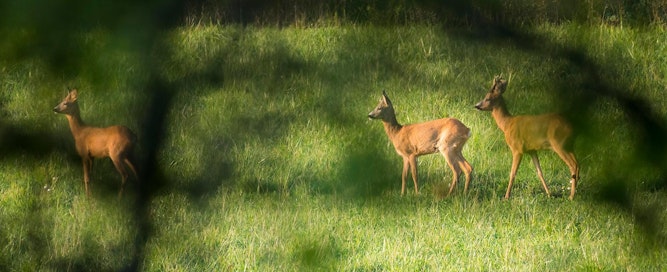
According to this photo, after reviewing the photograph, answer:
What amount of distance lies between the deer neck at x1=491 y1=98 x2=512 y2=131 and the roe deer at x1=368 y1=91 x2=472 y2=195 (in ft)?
0.49

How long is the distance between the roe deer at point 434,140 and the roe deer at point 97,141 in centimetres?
38

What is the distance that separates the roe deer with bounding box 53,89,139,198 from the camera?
4.37ft

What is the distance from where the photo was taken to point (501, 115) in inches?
55.6

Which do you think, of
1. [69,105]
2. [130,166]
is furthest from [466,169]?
[69,105]

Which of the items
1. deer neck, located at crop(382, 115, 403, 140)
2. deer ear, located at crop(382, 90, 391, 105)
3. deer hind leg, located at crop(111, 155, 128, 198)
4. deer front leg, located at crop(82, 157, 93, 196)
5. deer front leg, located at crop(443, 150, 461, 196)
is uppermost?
deer ear, located at crop(382, 90, 391, 105)

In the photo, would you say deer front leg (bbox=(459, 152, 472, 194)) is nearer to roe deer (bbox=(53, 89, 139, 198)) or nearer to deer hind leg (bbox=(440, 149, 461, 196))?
deer hind leg (bbox=(440, 149, 461, 196))

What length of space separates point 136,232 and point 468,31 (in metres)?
0.55

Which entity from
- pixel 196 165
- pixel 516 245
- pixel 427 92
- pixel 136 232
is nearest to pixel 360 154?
pixel 427 92

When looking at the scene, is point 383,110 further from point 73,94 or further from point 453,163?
point 453,163

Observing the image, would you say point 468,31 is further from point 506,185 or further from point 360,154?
point 506,185

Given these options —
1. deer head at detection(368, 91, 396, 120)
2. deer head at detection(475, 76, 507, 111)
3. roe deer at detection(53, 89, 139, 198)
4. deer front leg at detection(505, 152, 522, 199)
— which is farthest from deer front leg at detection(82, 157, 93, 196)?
deer front leg at detection(505, 152, 522, 199)

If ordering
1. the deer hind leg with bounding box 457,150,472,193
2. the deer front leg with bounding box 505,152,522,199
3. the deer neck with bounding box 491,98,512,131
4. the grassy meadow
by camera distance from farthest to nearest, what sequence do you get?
the deer hind leg with bounding box 457,150,472,193, the deer front leg with bounding box 505,152,522,199, the deer neck with bounding box 491,98,512,131, the grassy meadow

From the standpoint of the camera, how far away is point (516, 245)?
9.59 ft

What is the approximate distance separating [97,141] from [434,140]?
118 centimetres
